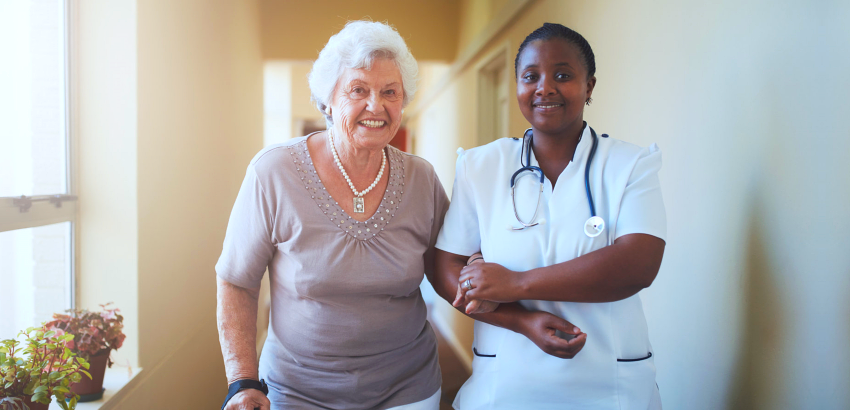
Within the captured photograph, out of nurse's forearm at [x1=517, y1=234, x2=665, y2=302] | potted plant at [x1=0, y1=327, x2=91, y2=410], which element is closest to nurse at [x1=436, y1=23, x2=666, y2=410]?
nurse's forearm at [x1=517, y1=234, x2=665, y2=302]

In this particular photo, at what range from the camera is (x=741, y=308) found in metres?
1.29

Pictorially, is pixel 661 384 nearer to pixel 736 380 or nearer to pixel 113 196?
pixel 736 380

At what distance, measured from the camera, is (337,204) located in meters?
1.34

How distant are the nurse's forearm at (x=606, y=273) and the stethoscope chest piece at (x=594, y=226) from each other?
0.04m

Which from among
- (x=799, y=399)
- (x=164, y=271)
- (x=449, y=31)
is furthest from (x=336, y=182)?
(x=449, y=31)

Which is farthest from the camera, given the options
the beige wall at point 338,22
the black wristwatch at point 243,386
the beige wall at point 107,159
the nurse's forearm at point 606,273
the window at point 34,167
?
the beige wall at point 338,22

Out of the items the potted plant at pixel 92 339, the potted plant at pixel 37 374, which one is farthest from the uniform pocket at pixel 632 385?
the potted plant at pixel 92 339

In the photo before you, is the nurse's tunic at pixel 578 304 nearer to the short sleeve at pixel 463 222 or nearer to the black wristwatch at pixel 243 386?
the short sleeve at pixel 463 222

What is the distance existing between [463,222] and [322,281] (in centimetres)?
36

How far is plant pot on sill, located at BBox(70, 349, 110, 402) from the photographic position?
1698mm

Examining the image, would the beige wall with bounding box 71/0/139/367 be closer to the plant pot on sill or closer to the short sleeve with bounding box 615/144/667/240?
the plant pot on sill

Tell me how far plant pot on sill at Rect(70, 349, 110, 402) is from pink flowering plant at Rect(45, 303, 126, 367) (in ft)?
0.06

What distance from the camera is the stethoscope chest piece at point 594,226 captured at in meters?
1.06

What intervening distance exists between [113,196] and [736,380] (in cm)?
207
